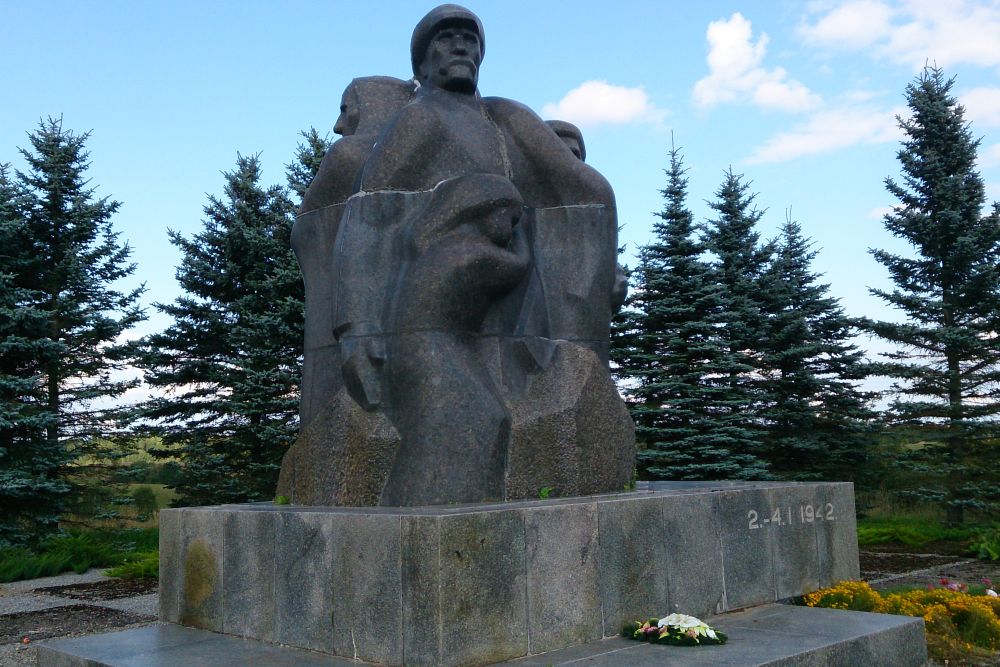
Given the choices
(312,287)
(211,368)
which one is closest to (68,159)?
(211,368)

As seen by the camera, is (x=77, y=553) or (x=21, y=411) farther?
(x=21, y=411)

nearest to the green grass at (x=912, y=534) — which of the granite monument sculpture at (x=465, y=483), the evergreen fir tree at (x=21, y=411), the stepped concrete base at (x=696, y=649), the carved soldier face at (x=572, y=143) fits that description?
the granite monument sculpture at (x=465, y=483)

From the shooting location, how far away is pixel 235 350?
58.1 ft

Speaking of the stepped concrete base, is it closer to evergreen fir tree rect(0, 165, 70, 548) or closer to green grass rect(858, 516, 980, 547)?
green grass rect(858, 516, 980, 547)

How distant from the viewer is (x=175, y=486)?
1705cm

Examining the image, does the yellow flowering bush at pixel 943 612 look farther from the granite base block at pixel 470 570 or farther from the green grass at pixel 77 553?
the green grass at pixel 77 553

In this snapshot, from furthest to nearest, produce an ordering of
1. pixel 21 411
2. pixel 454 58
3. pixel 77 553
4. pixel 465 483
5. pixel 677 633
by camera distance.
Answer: pixel 21 411, pixel 77 553, pixel 454 58, pixel 465 483, pixel 677 633

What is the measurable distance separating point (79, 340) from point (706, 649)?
14007 mm

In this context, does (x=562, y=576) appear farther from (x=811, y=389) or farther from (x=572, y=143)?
(x=811, y=389)

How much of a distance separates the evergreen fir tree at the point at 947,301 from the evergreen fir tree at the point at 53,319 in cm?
1431

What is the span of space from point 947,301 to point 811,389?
3.14 meters

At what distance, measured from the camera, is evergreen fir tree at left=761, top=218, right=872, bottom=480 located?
18.3 metres

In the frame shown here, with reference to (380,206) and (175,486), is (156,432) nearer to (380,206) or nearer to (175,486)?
(175,486)

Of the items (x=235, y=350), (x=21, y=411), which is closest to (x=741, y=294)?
(x=235, y=350)
